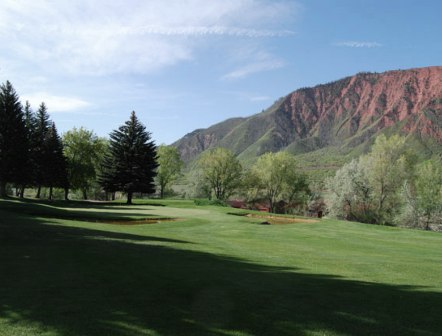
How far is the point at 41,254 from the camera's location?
448 inches

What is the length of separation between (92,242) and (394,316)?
11.0 metres

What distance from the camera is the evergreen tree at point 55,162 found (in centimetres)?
5888

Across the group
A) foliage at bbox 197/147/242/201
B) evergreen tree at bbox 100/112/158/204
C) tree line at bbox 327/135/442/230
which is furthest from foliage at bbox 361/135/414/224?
evergreen tree at bbox 100/112/158/204

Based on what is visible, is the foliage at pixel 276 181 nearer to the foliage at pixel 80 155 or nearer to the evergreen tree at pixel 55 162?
the foliage at pixel 80 155

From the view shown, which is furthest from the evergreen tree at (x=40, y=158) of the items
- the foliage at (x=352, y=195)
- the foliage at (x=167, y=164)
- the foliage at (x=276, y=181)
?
the foliage at (x=352, y=195)

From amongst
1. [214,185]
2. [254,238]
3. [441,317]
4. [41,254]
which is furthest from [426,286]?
[214,185]

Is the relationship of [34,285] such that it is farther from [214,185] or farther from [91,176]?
[214,185]

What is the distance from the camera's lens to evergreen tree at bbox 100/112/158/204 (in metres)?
60.8

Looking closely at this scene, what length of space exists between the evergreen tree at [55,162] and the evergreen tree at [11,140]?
8782 millimetres

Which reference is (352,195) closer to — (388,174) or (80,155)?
(388,174)

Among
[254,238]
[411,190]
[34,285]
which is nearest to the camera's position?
[34,285]

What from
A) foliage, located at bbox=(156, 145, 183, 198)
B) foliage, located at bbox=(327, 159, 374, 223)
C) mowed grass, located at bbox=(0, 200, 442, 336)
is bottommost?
mowed grass, located at bbox=(0, 200, 442, 336)

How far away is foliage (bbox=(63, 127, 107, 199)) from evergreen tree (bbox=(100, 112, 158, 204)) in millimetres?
6661

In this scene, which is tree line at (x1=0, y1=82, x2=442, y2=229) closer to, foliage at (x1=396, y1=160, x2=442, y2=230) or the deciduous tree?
foliage at (x1=396, y1=160, x2=442, y2=230)
